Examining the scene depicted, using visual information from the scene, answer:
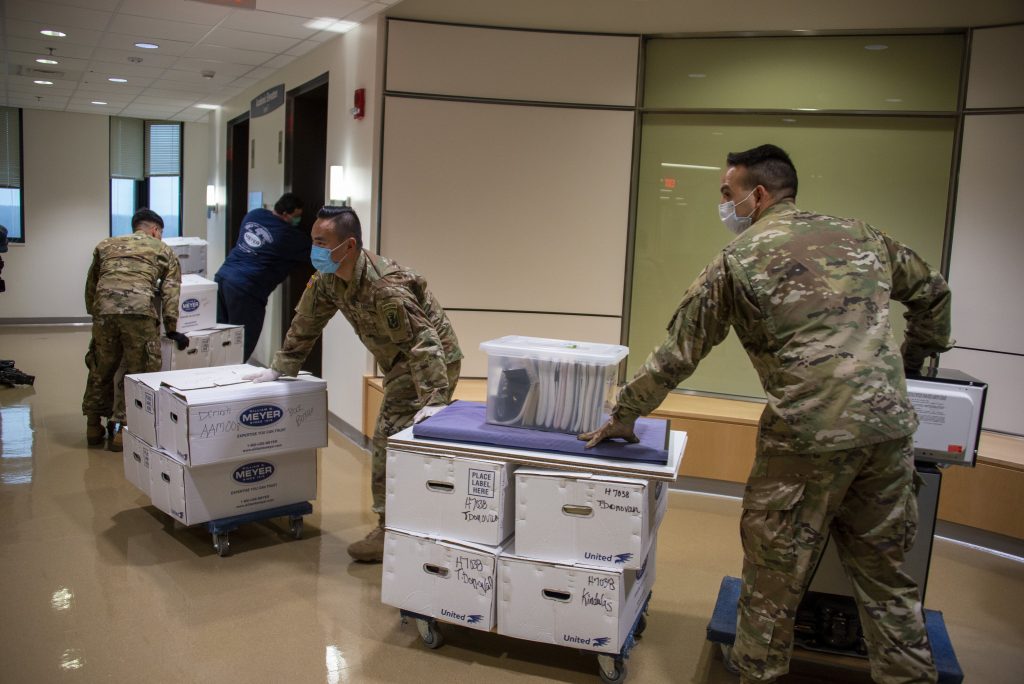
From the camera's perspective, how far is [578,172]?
572 centimetres

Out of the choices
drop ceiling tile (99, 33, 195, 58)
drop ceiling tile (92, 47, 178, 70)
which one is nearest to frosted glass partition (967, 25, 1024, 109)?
drop ceiling tile (99, 33, 195, 58)

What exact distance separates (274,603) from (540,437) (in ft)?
4.78

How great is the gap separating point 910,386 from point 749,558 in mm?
883

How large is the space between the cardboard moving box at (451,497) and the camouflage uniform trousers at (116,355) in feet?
10.7

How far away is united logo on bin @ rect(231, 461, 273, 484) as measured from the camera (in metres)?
3.94

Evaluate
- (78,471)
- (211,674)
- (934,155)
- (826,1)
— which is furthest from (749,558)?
(78,471)

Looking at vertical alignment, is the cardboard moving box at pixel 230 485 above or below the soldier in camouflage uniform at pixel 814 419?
below

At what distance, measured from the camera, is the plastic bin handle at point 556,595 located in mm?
2832

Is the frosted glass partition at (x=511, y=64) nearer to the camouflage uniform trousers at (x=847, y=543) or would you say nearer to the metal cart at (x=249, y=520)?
the metal cart at (x=249, y=520)

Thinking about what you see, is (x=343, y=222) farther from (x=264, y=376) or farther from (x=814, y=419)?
(x=814, y=419)

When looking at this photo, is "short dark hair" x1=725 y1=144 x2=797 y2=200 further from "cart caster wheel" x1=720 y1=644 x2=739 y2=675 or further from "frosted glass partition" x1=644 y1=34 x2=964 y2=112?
"frosted glass partition" x1=644 y1=34 x2=964 y2=112

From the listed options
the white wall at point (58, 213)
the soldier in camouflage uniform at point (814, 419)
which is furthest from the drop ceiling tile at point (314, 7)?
the white wall at point (58, 213)

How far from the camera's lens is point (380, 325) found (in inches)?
145

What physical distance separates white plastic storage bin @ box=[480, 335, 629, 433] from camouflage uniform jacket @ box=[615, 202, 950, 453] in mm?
252
